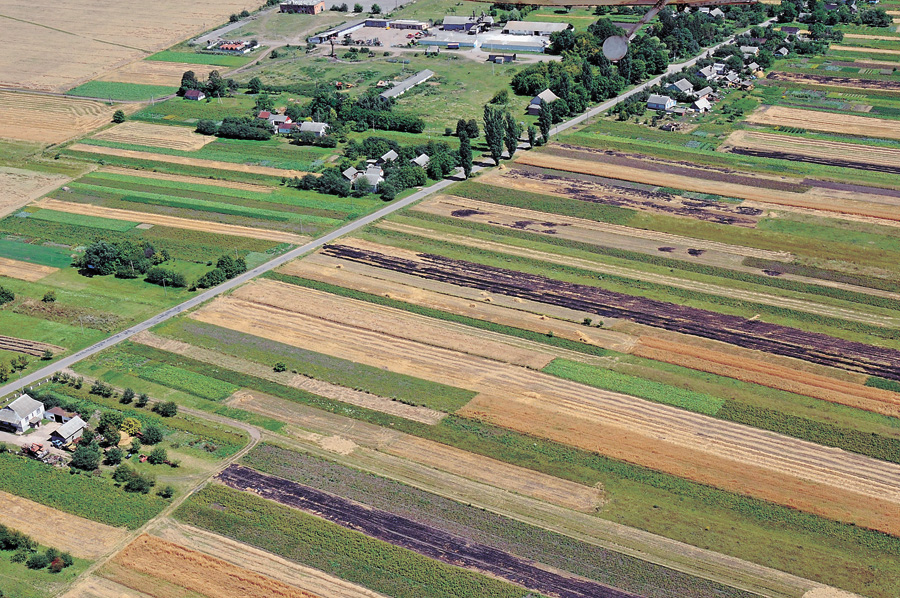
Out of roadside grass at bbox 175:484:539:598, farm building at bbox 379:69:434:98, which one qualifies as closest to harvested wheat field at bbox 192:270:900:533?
roadside grass at bbox 175:484:539:598

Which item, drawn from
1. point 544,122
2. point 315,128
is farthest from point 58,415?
point 544,122

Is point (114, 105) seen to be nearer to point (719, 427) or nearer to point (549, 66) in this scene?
point (549, 66)

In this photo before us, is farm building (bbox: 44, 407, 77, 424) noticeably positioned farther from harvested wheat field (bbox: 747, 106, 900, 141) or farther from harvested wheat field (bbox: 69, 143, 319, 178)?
harvested wheat field (bbox: 747, 106, 900, 141)

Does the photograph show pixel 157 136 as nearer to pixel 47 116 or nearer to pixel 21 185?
pixel 47 116

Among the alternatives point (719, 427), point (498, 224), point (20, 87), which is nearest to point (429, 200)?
point (498, 224)

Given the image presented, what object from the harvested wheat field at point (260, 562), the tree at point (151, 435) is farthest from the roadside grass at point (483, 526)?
the harvested wheat field at point (260, 562)

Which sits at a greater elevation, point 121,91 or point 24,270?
point 121,91

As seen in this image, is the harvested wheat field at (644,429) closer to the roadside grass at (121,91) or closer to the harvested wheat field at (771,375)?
the harvested wheat field at (771,375)
